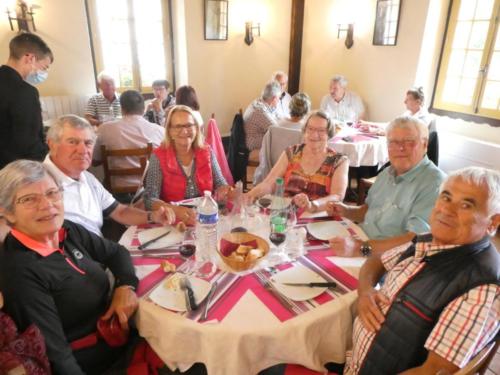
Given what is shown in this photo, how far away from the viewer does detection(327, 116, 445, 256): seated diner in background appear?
155cm

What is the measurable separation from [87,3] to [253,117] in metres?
2.86

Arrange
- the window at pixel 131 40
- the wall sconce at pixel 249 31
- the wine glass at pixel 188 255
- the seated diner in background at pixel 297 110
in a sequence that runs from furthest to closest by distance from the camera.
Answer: the wall sconce at pixel 249 31
the window at pixel 131 40
the seated diner in background at pixel 297 110
the wine glass at pixel 188 255

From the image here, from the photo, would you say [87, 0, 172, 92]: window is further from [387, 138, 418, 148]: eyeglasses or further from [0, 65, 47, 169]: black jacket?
[387, 138, 418, 148]: eyeglasses

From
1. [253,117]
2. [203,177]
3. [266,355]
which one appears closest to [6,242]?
[266,355]

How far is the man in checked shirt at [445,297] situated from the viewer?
0.97 metres

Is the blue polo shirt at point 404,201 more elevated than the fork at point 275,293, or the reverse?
the blue polo shirt at point 404,201

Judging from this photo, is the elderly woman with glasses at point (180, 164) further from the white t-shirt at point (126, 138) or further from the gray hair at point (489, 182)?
the gray hair at point (489, 182)

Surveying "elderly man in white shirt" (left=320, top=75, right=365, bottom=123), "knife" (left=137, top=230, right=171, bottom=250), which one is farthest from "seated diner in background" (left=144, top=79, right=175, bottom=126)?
"knife" (left=137, top=230, right=171, bottom=250)

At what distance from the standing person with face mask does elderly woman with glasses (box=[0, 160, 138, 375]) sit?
4.44 ft

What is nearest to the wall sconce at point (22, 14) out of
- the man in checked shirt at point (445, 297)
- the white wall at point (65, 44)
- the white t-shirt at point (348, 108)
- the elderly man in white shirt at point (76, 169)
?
the white wall at point (65, 44)

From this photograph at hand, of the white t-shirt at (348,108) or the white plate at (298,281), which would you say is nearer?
the white plate at (298,281)

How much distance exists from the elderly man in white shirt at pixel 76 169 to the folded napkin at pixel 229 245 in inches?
14.9

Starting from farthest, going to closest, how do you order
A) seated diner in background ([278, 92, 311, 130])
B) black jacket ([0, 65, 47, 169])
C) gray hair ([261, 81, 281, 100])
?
gray hair ([261, 81, 281, 100])
seated diner in background ([278, 92, 311, 130])
black jacket ([0, 65, 47, 169])

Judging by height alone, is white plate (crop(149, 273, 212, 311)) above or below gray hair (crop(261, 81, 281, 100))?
below
